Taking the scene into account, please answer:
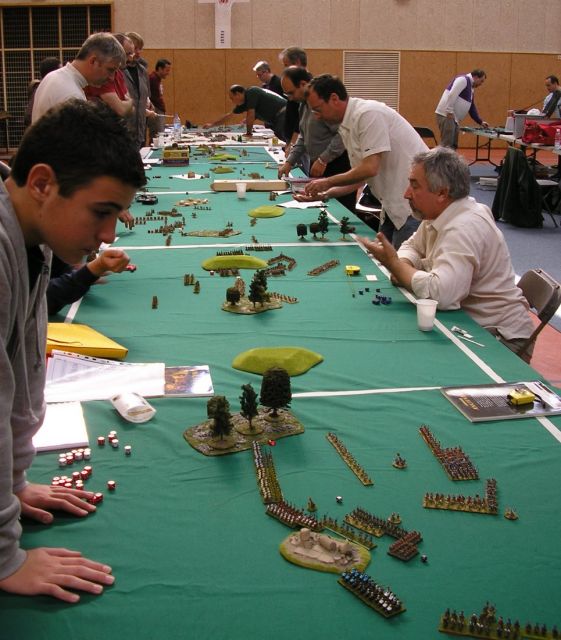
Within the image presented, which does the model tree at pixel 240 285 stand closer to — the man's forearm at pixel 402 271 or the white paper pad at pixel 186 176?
the man's forearm at pixel 402 271

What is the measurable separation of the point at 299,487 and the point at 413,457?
321 mm

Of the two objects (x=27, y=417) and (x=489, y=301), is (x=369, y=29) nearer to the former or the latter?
(x=489, y=301)

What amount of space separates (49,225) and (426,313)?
5.60 feet

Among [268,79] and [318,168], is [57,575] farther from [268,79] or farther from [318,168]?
[268,79]

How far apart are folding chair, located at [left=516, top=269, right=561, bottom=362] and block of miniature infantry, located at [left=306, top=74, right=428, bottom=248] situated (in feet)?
4.03

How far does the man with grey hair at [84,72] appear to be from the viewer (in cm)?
397

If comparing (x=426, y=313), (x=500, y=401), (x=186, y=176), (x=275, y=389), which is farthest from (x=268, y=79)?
(x=275, y=389)

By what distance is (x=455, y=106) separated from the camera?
11.8m

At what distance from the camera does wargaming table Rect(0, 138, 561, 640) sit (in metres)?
1.29

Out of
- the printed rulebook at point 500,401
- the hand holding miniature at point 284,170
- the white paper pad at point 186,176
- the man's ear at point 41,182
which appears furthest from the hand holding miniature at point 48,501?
the white paper pad at point 186,176

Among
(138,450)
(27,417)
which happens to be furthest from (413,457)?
(27,417)

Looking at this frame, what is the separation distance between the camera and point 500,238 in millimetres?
3004

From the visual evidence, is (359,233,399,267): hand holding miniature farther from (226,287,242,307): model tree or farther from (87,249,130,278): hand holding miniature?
(87,249,130,278): hand holding miniature

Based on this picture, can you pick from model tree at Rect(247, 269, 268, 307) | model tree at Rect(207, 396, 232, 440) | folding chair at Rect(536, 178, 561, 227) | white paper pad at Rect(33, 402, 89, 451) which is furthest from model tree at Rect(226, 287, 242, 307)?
folding chair at Rect(536, 178, 561, 227)
